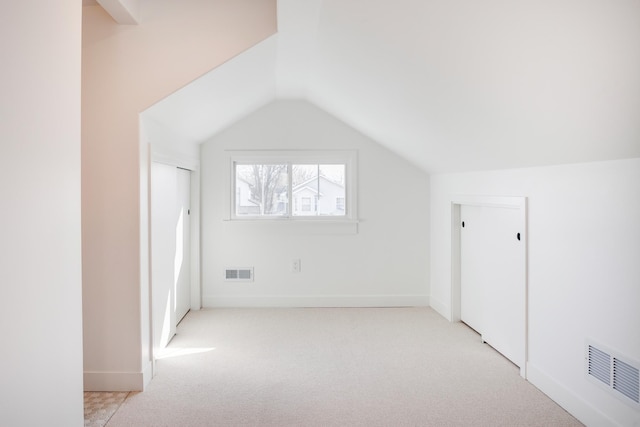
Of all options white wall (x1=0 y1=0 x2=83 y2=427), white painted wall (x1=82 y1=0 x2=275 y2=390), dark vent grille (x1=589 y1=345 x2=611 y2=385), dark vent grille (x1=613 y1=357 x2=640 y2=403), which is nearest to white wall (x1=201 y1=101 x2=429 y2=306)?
white painted wall (x1=82 y1=0 x2=275 y2=390)

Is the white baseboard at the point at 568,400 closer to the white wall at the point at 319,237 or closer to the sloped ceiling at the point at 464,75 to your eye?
the sloped ceiling at the point at 464,75

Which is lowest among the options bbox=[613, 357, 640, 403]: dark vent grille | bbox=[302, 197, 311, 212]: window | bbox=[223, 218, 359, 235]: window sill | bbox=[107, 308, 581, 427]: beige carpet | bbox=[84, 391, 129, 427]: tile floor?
bbox=[84, 391, 129, 427]: tile floor

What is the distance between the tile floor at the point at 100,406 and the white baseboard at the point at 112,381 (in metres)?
0.03

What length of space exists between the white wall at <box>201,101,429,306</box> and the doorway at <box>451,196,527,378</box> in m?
0.80

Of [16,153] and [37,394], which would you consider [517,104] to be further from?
[37,394]

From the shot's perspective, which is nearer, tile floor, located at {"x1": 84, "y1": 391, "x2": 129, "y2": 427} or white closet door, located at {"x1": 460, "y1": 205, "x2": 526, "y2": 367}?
tile floor, located at {"x1": 84, "y1": 391, "x2": 129, "y2": 427}

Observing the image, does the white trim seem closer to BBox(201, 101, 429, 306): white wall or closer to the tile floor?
the tile floor

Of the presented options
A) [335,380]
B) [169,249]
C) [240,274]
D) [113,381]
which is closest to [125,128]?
[169,249]

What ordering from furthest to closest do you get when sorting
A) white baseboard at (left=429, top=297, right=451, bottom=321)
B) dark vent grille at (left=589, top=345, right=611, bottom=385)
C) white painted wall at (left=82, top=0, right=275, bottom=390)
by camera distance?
white baseboard at (left=429, top=297, right=451, bottom=321) < white painted wall at (left=82, top=0, right=275, bottom=390) < dark vent grille at (left=589, top=345, right=611, bottom=385)

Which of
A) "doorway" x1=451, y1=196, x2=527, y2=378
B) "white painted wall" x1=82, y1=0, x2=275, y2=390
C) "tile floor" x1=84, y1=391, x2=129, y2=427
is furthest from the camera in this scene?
"doorway" x1=451, y1=196, x2=527, y2=378

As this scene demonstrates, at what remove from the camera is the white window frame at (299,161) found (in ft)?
17.9

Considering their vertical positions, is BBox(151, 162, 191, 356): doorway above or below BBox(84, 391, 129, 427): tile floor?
above

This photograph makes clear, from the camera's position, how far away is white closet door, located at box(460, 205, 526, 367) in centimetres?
346

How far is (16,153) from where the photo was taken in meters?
1.66
